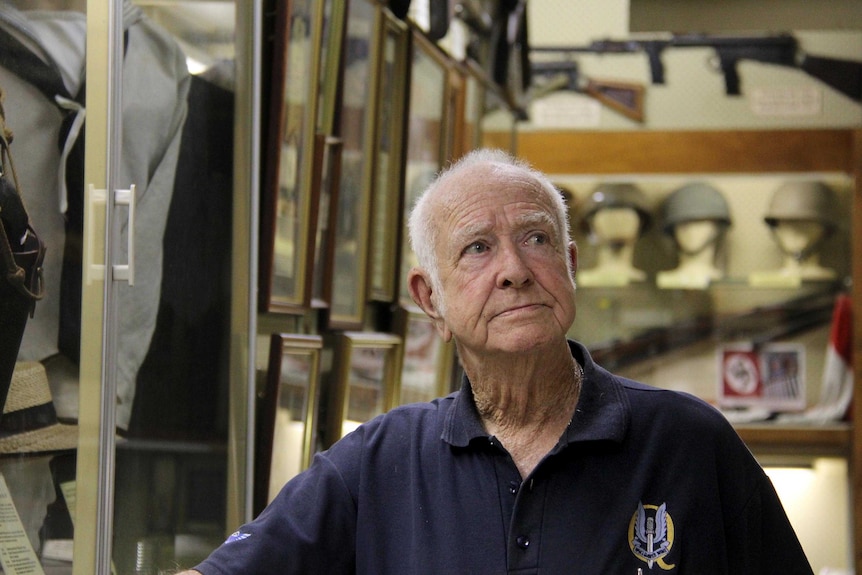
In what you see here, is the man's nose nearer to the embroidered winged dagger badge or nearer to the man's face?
the man's face

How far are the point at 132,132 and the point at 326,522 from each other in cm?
92

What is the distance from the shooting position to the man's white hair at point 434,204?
1.84m

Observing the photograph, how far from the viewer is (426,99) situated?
443cm

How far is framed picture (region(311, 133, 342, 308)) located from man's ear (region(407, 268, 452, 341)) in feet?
4.40

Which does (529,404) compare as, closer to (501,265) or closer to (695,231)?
(501,265)

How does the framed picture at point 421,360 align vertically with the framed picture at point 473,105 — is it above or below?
below

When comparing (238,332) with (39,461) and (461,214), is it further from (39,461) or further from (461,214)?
(461,214)

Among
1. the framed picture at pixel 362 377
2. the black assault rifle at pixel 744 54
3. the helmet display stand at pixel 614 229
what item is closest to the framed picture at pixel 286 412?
the framed picture at pixel 362 377

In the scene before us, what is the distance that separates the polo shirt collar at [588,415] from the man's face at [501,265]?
9cm

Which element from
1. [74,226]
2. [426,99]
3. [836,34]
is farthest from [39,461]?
[836,34]

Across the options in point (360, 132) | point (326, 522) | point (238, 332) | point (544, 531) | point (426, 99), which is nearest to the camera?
point (544, 531)

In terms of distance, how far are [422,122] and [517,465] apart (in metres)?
2.83

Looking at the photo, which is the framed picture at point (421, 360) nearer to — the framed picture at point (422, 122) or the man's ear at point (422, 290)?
the framed picture at point (422, 122)

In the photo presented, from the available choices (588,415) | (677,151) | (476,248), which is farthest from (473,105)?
(588,415)
